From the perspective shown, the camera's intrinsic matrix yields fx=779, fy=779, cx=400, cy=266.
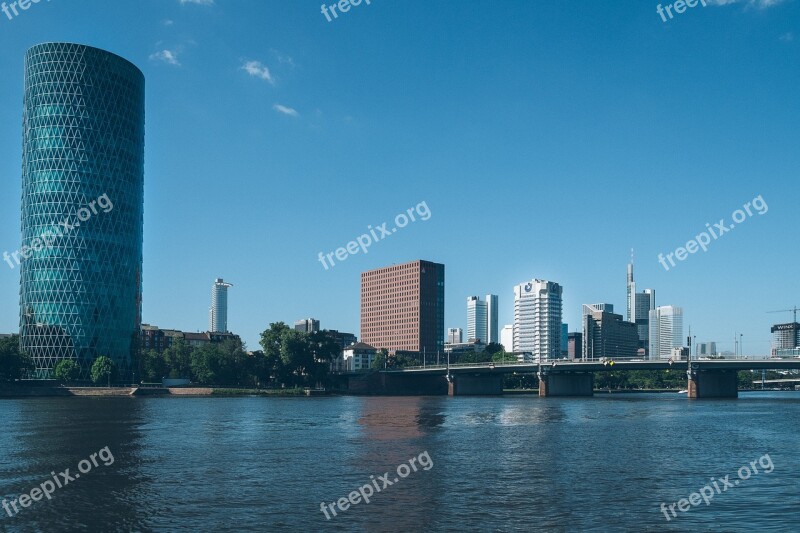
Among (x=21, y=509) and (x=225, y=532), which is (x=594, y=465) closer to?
(x=225, y=532)

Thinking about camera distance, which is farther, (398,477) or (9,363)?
(9,363)

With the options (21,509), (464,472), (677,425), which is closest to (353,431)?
(464,472)

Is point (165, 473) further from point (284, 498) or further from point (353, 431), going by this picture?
point (353, 431)

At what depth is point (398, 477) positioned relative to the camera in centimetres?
5047

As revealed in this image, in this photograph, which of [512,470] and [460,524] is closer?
[460,524]

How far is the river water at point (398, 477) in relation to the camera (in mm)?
37781

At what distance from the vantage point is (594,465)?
57312 mm

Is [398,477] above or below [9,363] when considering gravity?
below

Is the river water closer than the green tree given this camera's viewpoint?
Yes

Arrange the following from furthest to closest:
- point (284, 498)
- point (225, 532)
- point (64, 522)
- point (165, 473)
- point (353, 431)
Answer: point (353, 431)
point (165, 473)
point (284, 498)
point (64, 522)
point (225, 532)

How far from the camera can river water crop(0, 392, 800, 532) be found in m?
37.8

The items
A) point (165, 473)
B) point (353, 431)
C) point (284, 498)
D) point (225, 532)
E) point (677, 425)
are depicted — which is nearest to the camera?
point (225, 532)

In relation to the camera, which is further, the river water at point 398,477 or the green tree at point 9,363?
the green tree at point 9,363

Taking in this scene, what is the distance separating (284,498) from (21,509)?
13.4 m
